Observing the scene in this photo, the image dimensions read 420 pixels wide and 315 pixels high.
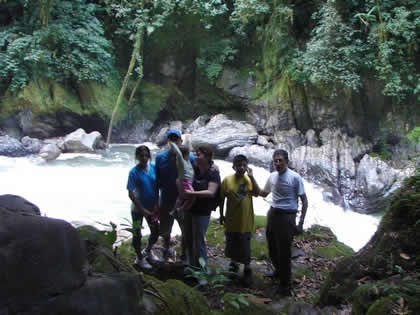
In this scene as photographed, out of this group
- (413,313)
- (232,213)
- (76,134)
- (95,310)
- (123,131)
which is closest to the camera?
(95,310)

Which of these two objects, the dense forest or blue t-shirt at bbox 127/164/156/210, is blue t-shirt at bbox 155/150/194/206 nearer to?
blue t-shirt at bbox 127/164/156/210

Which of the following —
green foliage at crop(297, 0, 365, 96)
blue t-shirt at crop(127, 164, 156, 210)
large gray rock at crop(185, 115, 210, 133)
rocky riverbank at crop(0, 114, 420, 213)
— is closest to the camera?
blue t-shirt at crop(127, 164, 156, 210)

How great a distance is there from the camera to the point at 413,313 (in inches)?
80.0

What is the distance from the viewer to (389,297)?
219 cm

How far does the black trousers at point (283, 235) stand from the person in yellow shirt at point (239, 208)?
0.25m

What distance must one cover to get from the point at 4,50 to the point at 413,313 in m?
14.5

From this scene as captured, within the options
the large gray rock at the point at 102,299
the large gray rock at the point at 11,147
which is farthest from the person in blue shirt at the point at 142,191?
the large gray rock at the point at 11,147

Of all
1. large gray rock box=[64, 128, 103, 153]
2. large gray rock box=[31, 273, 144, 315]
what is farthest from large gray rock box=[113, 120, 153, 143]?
large gray rock box=[31, 273, 144, 315]

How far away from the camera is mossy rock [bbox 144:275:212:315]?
179 centimetres

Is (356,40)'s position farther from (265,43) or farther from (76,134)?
(76,134)

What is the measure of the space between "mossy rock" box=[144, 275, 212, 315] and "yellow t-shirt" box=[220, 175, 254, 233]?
1.57 meters

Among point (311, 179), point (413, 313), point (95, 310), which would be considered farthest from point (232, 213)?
point (311, 179)

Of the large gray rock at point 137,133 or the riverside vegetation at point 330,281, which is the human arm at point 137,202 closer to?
the riverside vegetation at point 330,281

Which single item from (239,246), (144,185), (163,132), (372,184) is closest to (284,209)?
(239,246)
